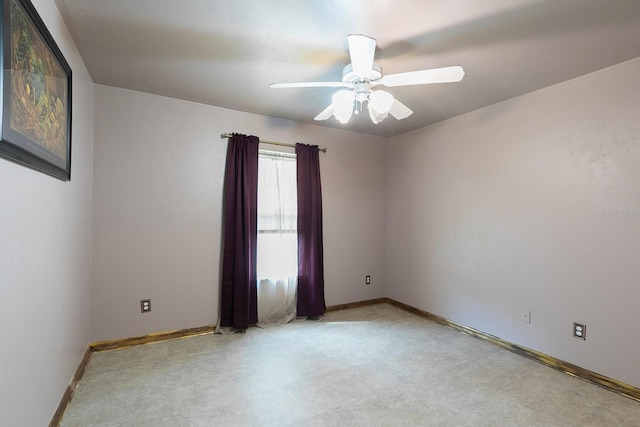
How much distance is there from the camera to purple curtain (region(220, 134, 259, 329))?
3.11 meters

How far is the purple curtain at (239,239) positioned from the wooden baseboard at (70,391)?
1.11 m

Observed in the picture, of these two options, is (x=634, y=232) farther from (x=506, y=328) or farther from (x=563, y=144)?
(x=506, y=328)

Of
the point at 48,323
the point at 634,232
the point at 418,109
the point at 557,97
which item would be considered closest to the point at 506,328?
the point at 634,232

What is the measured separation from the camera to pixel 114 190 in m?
2.71

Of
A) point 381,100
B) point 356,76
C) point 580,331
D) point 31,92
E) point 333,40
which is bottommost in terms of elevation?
point 580,331

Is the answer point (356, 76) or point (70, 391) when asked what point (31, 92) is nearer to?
point (356, 76)

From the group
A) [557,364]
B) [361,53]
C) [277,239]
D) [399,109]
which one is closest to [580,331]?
[557,364]

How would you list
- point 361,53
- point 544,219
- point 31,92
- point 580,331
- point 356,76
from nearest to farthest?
point 31,92 → point 361,53 → point 356,76 → point 580,331 → point 544,219

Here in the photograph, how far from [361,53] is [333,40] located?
0.35 meters

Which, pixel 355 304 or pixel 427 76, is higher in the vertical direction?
pixel 427 76

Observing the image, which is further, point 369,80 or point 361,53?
point 369,80

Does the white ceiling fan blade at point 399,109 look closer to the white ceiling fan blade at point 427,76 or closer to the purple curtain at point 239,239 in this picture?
the white ceiling fan blade at point 427,76

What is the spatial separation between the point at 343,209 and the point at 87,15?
2986mm

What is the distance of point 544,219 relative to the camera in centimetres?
258
